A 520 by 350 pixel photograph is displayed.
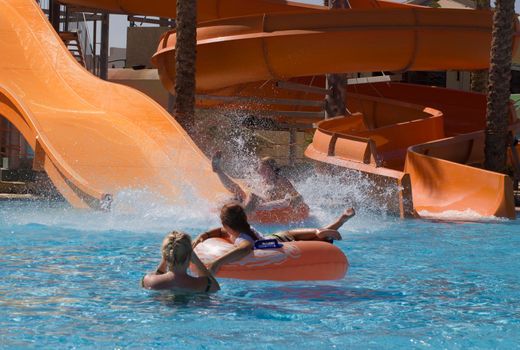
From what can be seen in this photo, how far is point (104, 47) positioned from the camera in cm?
2448

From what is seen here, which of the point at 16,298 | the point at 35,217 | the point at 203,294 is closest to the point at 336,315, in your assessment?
the point at 203,294

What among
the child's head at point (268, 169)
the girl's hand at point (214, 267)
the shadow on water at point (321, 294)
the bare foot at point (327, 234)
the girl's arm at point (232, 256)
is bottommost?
the shadow on water at point (321, 294)

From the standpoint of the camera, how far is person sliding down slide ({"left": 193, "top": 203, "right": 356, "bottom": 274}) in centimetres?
679

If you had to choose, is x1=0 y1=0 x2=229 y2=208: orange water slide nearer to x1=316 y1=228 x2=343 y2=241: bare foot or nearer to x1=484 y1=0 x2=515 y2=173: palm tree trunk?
x1=316 y1=228 x2=343 y2=241: bare foot

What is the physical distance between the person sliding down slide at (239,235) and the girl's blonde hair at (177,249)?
558 mm

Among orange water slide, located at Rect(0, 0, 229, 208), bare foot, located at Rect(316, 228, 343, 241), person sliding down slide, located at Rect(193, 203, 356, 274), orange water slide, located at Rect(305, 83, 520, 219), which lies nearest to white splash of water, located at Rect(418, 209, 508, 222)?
orange water slide, located at Rect(305, 83, 520, 219)

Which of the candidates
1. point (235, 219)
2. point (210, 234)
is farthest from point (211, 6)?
point (235, 219)

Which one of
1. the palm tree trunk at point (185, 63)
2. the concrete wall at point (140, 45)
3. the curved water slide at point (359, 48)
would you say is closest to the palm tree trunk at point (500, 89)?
the curved water slide at point (359, 48)

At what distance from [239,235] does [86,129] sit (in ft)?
27.1

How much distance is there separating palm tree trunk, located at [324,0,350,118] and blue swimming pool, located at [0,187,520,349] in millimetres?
9081

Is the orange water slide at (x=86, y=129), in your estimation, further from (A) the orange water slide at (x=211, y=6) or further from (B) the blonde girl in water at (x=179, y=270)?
(B) the blonde girl in water at (x=179, y=270)

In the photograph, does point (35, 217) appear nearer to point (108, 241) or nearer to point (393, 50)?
point (108, 241)

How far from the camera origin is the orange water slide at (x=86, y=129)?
41.7ft

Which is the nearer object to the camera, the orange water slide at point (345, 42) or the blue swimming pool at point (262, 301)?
the blue swimming pool at point (262, 301)
